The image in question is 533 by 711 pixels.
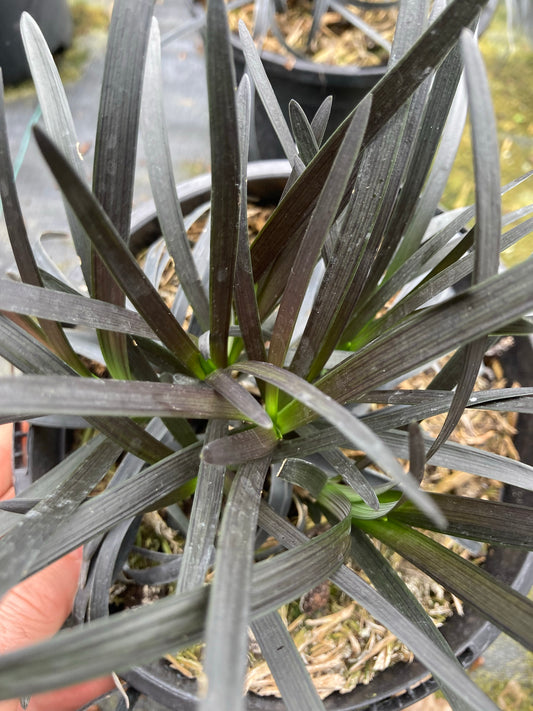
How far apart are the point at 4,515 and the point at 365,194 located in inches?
15.2

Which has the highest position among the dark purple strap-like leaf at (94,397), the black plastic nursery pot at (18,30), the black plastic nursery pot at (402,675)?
the black plastic nursery pot at (18,30)

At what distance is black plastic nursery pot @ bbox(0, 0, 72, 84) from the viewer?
124cm

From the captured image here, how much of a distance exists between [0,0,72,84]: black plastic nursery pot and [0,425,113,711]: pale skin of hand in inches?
46.6

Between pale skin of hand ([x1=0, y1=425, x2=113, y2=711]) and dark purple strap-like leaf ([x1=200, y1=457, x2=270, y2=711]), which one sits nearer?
dark purple strap-like leaf ([x1=200, y1=457, x2=270, y2=711])

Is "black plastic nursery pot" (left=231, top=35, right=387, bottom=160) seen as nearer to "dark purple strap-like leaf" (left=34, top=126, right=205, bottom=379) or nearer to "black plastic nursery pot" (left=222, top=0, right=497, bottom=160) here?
"black plastic nursery pot" (left=222, top=0, right=497, bottom=160)

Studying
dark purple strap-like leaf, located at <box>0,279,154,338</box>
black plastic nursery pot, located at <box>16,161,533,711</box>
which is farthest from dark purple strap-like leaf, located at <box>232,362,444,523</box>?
black plastic nursery pot, located at <box>16,161,533,711</box>

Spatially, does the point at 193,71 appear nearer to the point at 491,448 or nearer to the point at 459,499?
the point at 491,448

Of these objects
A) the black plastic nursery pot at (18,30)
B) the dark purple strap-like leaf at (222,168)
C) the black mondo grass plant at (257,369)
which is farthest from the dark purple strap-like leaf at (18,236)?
the black plastic nursery pot at (18,30)

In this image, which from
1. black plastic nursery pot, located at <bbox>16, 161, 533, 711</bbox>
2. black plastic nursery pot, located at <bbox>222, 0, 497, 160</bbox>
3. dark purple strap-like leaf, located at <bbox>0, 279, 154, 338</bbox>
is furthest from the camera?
black plastic nursery pot, located at <bbox>222, 0, 497, 160</bbox>

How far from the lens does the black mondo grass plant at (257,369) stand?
26 cm

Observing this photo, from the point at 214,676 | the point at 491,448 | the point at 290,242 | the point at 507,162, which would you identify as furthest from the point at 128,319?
the point at 507,162

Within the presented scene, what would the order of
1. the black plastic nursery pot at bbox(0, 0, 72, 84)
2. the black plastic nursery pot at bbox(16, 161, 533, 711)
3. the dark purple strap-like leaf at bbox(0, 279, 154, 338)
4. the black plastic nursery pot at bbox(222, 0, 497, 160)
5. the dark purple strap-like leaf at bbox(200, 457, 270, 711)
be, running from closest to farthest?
1. the dark purple strap-like leaf at bbox(200, 457, 270, 711)
2. the dark purple strap-like leaf at bbox(0, 279, 154, 338)
3. the black plastic nursery pot at bbox(16, 161, 533, 711)
4. the black plastic nursery pot at bbox(222, 0, 497, 160)
5. the black plastic nursery pot at bbox(0, 0, 72, 84)

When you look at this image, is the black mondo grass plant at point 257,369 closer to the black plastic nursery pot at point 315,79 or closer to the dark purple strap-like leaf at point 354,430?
the dark purple strap-like leaf at point 354,430

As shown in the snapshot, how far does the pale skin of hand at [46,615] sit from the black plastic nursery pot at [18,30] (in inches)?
46.6
